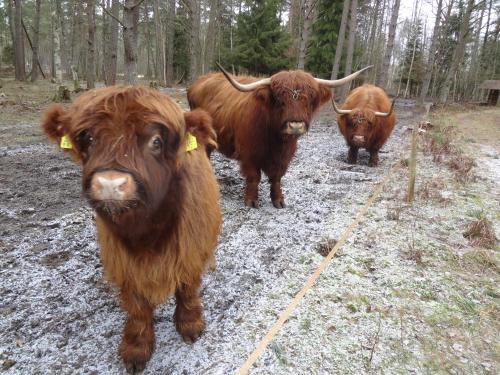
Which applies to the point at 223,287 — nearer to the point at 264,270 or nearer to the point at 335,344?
the point at 264,270

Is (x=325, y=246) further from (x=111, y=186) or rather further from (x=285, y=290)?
(x=111, y=186)

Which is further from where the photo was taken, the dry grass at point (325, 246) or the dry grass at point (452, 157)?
the dry grass at point (452, 157)

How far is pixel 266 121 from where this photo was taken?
417 cm

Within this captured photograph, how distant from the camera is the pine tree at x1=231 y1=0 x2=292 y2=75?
19.2m

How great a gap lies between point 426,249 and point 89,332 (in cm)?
312

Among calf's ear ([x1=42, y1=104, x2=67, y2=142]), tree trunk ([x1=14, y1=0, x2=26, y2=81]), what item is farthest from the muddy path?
tree trunk ([x1=14, y1=0, x2=26, y2=81])

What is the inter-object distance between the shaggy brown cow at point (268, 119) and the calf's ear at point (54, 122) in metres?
2.14

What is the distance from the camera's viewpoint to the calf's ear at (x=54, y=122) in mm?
1657

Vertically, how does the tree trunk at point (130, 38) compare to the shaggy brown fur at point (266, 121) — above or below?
above

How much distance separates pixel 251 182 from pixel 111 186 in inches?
125

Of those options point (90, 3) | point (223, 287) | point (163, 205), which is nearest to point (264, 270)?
point (223, 287)

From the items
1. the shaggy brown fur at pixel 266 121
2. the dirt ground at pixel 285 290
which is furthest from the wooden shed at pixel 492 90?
the shaggy brown fur at pixel 266 121

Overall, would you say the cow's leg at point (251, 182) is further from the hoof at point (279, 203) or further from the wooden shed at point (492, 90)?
the wooden shed at point (492, 90)

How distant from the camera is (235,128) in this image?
463 centimetres
